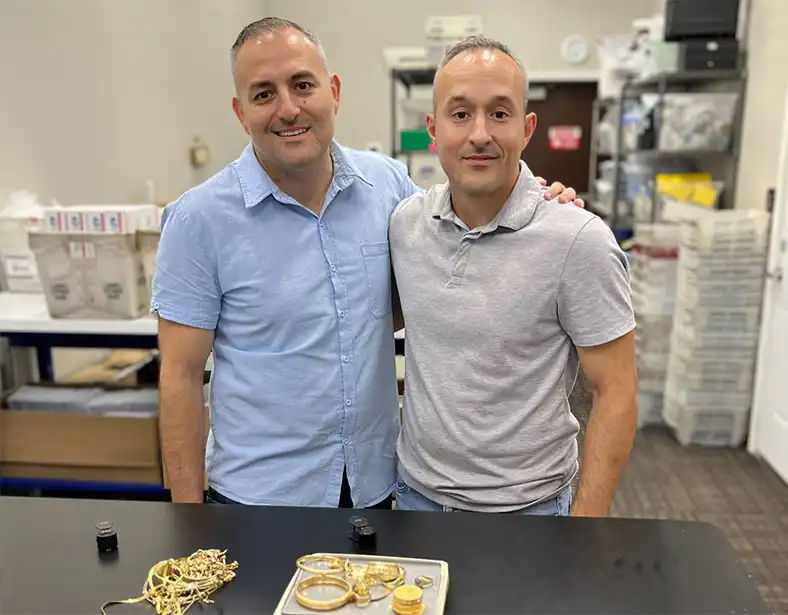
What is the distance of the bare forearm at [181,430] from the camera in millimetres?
1348

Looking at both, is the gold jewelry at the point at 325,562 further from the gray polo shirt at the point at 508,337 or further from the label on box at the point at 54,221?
the label on box at the point at 54,221

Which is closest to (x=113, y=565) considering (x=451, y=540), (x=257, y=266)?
(x=451, y=540)

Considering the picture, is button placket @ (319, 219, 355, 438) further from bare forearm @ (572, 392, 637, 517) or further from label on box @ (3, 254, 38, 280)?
label on box @ (3, 254, 38, 280)

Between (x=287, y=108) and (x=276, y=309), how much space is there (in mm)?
360

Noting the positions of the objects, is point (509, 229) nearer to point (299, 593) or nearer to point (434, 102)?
point (434, 102)

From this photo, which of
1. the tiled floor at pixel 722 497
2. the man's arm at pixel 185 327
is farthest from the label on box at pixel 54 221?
the tiled floor at pixel 722 497

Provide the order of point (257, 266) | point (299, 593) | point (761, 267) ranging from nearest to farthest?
point (299, 593), point (257, 266), point (761, 267)

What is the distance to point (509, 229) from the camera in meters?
1.20

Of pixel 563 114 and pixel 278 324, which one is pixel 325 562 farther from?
pixel 563 114

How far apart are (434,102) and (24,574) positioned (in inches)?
37.8

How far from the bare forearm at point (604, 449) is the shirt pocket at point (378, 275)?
44 centimetres

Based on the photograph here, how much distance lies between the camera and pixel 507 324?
1.18m

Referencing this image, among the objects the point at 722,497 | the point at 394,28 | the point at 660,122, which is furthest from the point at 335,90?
the point at 394,28

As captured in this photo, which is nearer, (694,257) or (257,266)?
(257,266)
